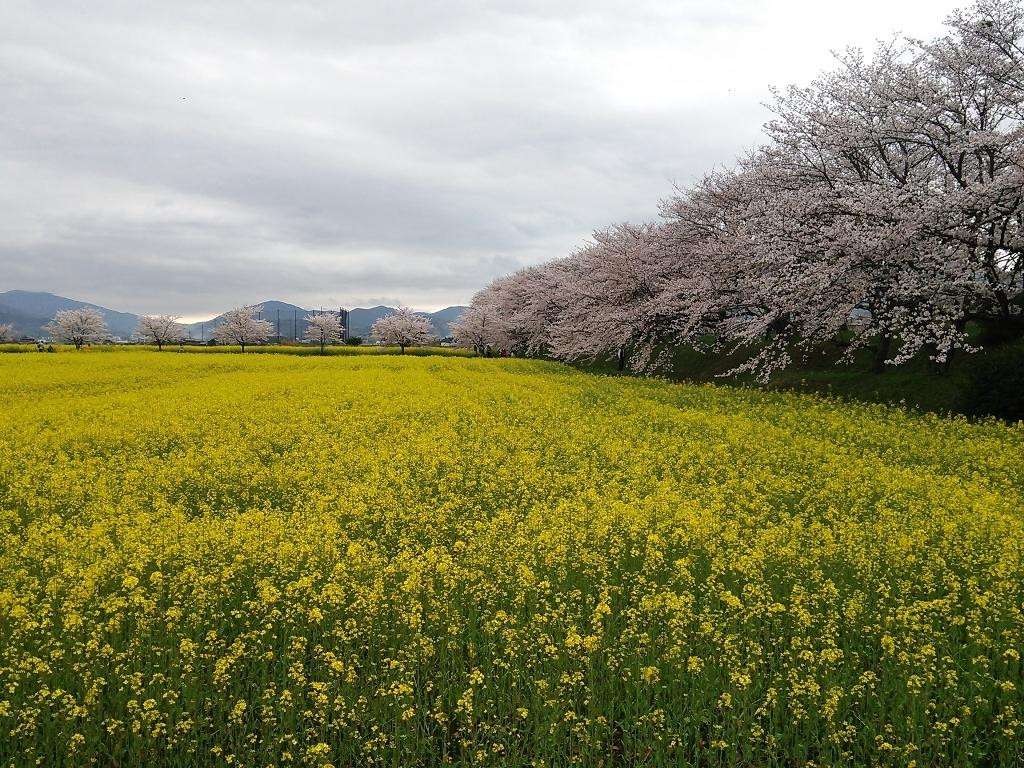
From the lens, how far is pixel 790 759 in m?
5.04

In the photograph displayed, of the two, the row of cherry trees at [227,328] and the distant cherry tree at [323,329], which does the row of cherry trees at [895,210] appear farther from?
the distant cherry tree at [323,329]

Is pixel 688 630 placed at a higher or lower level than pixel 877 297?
lower

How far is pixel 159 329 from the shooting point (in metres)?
107

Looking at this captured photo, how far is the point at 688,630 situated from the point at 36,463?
1297cm

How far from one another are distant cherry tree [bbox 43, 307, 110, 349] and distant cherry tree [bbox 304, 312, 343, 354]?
3121 cm

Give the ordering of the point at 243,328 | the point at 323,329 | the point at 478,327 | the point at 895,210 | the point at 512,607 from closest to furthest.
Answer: the point at 512,607 → the point at 895,210 → the point at 478,327 → the point at 243,328 → the point at 323,329

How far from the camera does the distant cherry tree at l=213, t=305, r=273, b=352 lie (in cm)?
10388

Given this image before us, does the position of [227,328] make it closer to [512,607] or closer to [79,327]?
[79,327]

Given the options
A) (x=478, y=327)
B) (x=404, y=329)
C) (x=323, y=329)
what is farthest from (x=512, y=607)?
(x=323, y=329)

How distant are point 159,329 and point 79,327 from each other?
1116 cm

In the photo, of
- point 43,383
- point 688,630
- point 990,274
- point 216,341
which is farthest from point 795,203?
point 216,341

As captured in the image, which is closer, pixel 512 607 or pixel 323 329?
pixel 512 607

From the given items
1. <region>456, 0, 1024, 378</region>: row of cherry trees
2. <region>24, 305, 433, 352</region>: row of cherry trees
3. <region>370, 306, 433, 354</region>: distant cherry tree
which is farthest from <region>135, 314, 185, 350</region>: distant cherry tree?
<region>456, 0, 1024, 378</region>: row of cherry trees

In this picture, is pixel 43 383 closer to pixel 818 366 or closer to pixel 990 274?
pixel 818 366
